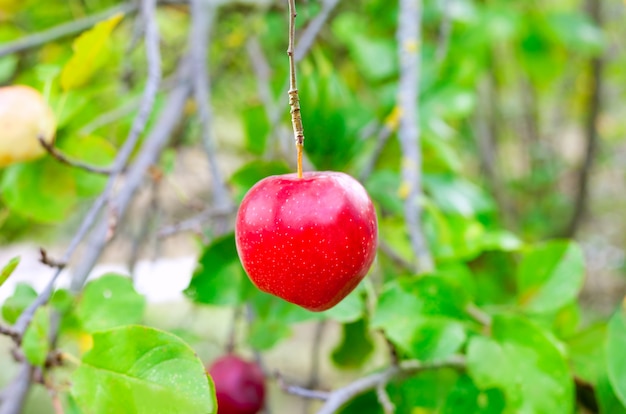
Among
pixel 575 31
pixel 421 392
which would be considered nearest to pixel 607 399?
pixel 421 392

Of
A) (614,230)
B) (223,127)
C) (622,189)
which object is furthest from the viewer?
(622,189)

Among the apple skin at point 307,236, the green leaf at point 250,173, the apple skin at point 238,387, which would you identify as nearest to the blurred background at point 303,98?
the green leaf at point 250,173

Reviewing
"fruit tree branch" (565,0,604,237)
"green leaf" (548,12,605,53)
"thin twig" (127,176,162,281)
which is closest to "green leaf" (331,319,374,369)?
"thin twig" (127,176,162,281)

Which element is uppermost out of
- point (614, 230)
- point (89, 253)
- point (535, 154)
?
point (89, 253)

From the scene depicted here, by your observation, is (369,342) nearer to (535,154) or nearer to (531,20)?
(531,20)

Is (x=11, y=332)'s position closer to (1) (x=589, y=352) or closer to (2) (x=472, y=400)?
(2) (x=472, y=400)

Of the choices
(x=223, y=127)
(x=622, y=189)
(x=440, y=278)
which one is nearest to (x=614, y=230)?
(x=622, y=189)
